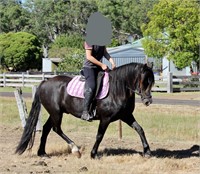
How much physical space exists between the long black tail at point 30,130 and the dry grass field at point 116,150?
A: 214 millimetres

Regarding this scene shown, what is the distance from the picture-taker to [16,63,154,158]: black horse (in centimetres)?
879

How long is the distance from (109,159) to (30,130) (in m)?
1.90

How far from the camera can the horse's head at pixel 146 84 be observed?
8.68m

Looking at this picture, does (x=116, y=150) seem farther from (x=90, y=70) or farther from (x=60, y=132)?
(x=90, y=70)

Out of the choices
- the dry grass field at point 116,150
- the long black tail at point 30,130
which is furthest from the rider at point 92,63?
the long black tail at point 30,130

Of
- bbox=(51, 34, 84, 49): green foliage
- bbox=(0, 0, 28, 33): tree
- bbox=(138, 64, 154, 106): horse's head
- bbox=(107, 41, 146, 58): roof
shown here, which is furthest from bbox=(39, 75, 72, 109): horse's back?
bbox=(0, 0, 28, 33): tree

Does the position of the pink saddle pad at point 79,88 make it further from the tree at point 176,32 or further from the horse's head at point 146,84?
the tree at point 176,32

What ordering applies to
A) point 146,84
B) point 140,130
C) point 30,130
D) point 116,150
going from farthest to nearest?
point 116,150 → point 30,130 → point 140,130 → point 146,84

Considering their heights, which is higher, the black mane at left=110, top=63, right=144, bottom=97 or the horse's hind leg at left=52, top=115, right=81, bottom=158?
the black mane at left=110, top=63, right=144, bottom=97

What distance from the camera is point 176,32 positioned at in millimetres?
36781

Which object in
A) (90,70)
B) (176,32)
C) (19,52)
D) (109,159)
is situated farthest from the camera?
(19,52)

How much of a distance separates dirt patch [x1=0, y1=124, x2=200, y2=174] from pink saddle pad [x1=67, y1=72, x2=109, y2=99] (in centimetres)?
121

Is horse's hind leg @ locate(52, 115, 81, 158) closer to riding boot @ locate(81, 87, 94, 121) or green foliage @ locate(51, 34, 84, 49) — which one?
riding boot @ locate(81, 87, 94, 121)

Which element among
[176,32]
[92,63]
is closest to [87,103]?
[92,63]
